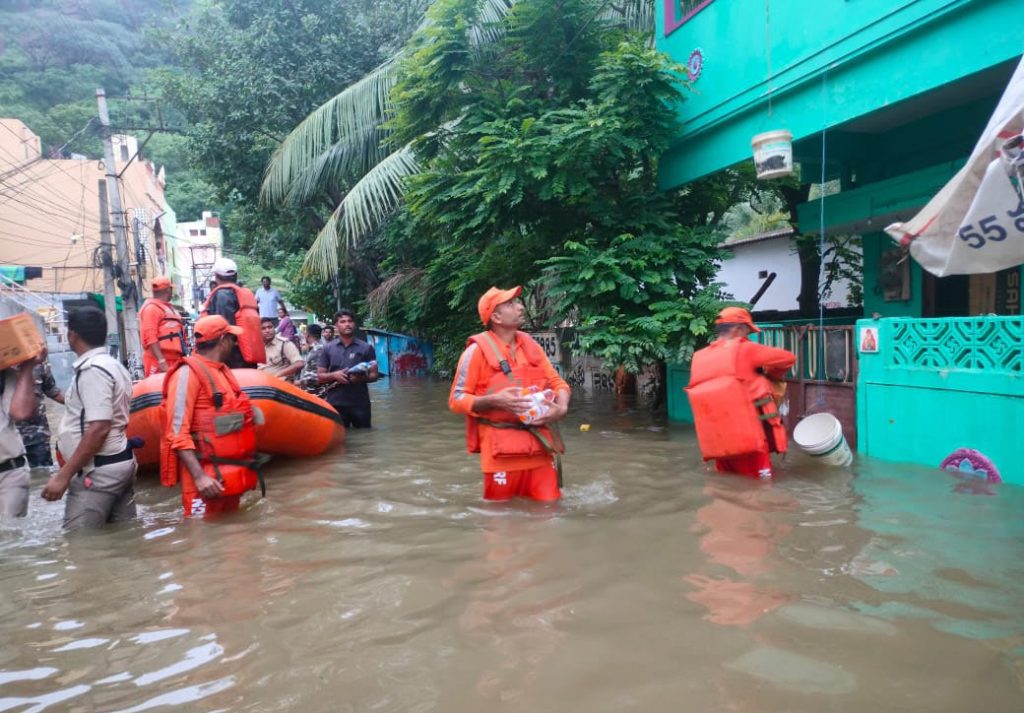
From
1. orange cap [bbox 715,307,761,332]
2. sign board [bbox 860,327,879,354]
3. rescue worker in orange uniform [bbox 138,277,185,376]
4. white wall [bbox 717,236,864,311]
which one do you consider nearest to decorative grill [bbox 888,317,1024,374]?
sign board [bbox 860,327,879,354]

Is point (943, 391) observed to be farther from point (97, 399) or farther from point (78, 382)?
point (78, 382)

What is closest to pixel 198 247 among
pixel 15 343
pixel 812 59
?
pixel 812 59

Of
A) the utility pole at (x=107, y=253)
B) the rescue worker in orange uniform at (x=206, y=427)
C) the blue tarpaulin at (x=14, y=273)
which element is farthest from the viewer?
the blue tarpaulin at (x=14, y=273)

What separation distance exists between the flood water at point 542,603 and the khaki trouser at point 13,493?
30 centimetres

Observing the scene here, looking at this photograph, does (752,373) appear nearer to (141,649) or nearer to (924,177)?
(141,649)

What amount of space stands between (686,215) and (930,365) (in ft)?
16.6

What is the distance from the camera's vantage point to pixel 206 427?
4383 mm

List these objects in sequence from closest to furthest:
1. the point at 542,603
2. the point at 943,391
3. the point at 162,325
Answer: the point at 542,603, the point at 943,391, the point at 162,325

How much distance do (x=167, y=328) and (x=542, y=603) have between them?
15.3ft

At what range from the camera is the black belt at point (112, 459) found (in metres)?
4.23

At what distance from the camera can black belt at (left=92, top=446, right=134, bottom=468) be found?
423 cm

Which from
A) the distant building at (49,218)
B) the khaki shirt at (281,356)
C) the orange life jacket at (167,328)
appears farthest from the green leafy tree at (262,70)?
the orange life jacket at (167,328)

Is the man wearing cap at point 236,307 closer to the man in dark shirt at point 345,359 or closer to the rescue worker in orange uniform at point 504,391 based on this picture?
the man in dark shirt at point 345,359

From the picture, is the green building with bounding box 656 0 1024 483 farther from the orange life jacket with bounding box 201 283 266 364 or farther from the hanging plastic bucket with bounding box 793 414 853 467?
the orange life jacket with bounding box 201 283 266 364
